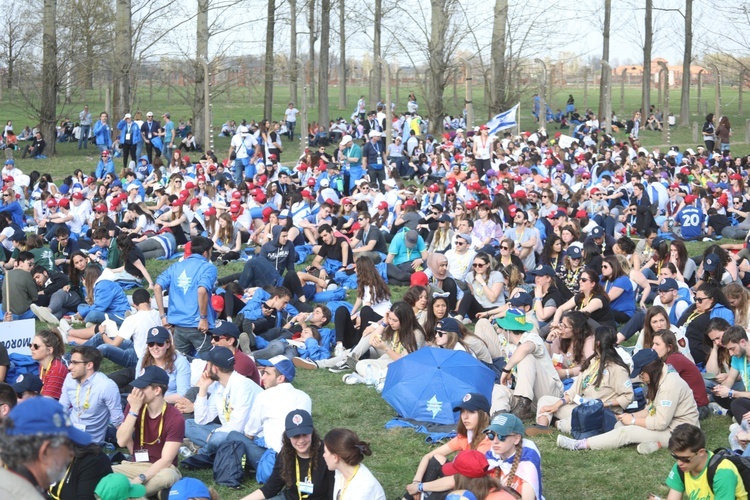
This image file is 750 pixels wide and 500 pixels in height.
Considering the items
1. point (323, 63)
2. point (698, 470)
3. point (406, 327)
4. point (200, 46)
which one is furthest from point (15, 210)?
point (323, 63)

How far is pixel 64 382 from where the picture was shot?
27.9ft

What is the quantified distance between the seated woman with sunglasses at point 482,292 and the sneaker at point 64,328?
4760 millimetres

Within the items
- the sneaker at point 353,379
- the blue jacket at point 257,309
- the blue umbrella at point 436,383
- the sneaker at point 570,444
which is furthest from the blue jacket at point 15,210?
the sneaker at point 570,444

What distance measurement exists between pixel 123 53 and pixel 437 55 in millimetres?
10665

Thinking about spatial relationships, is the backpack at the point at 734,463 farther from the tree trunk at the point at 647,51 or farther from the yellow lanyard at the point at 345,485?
the tree trunk at the point at 647,51

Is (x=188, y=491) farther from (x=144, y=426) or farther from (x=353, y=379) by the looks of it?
(x=353, y=379)

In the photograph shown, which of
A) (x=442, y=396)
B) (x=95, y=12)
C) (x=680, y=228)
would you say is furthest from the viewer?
(x=95, y=12)

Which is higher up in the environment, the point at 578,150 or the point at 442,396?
the point at 578,150

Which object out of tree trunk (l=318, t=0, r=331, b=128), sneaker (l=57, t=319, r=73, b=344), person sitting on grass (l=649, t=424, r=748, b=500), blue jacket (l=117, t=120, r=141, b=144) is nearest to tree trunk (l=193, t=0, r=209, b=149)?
blue jacket (l=117, t=120, r=141, b=144)

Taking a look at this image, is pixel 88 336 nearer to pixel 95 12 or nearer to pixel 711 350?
pixel 711 350

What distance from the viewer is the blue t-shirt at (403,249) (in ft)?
50.0

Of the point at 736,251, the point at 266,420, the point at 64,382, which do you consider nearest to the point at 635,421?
the point at 266,420

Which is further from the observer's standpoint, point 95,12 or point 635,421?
point 95,12

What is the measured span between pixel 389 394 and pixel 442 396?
0.59m
